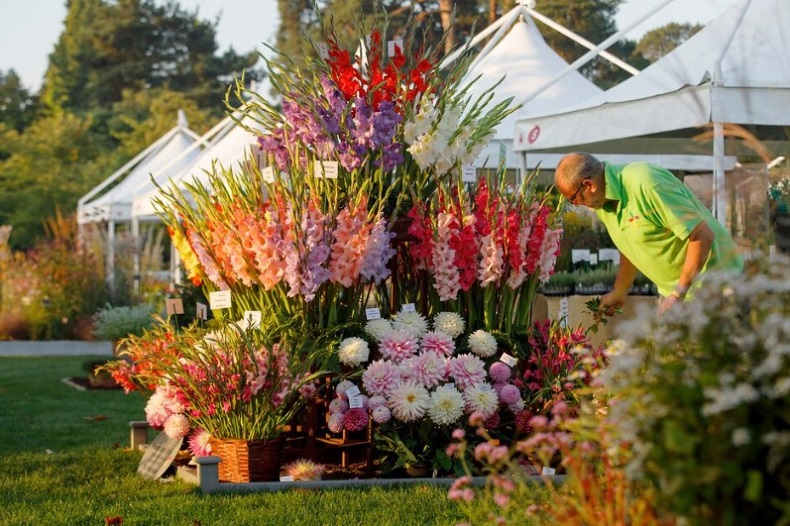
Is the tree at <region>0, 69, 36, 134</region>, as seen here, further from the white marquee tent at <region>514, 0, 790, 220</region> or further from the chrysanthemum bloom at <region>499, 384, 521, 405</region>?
the chrysanthemum bloom at <region>499, 384, 521, 405</region>

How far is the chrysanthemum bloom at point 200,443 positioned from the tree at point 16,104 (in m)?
42.9

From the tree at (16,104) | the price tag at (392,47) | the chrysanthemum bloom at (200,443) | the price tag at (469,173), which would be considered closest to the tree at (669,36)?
the price tag at (469,173)

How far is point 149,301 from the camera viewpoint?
1639 centimetres

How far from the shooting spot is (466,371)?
5.73 m

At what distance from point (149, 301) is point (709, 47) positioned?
10.0 metres

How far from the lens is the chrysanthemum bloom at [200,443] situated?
18.9 ft

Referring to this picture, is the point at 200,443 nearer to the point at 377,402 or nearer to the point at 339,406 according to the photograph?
the point at 339,406

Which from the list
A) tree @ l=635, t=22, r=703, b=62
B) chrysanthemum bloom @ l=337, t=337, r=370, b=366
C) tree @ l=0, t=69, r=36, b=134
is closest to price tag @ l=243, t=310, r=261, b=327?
chrysanthemum bloom @ l=337, t=337, r=370, b=366

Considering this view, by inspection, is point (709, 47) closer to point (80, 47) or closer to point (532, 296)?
point (532, 296)

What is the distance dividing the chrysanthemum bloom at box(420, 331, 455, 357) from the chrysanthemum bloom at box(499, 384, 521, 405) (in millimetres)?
321

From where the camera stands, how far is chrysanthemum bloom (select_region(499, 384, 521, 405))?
5.77 metres

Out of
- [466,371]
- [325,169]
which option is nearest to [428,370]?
[466,371]

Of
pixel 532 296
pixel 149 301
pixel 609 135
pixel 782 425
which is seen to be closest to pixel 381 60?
pixel 532 296

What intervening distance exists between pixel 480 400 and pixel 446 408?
21cm
